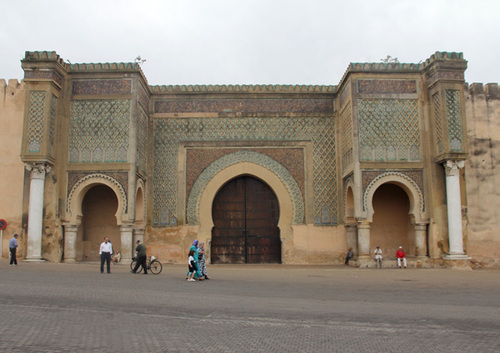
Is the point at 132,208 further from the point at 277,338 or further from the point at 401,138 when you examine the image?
the point at 277,338

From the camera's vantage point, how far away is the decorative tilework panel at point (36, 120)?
45.2ft

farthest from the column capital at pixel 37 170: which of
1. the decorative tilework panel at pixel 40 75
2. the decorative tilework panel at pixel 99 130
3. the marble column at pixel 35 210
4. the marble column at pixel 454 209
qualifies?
the marble column at pixel 454 209

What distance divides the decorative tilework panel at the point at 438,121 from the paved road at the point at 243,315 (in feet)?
17.7

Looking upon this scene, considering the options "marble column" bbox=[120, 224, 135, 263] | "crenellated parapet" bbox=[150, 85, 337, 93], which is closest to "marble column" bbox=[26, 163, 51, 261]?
"marble column" bbox=[120, 224, 135, 263]

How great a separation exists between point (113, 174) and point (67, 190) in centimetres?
138

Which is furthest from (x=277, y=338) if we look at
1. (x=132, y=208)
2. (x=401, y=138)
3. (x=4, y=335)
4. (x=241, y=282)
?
(x=401, y=138)

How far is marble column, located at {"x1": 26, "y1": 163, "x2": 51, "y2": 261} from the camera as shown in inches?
536

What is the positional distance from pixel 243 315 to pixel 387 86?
35.5 ft

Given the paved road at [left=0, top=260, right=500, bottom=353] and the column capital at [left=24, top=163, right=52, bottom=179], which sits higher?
the column capital at [left=24, top=163, right=52, bottom=179]

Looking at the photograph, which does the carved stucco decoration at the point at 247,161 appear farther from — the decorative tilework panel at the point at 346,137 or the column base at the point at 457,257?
the column base at the point at 457,257

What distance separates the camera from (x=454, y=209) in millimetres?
14227

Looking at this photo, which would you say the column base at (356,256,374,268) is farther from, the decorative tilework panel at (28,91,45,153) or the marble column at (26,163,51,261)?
the decorative tilework panel at (28,91,45,153)

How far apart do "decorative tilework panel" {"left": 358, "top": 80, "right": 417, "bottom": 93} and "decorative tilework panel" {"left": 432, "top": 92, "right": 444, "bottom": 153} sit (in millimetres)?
692

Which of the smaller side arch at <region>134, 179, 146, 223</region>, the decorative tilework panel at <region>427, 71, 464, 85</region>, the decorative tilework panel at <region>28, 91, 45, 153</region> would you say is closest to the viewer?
the decorative tilework panel at <region>28, 91, 45, 153</region>
